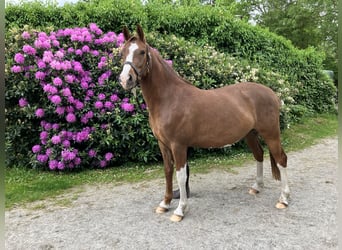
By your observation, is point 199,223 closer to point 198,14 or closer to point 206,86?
point 206,86

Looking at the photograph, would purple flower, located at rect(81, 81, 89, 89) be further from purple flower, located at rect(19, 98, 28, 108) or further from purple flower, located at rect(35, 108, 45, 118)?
purple flower, located at rect(19, 98, 28, 108)

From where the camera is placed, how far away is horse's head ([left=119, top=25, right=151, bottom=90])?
2.75 meters

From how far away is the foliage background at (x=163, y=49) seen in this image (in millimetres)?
5152

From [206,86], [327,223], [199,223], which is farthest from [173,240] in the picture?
[206,86]

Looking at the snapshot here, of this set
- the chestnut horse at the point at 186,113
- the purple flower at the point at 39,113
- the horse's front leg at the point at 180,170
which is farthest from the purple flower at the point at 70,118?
the horse's front leg at the point at 180,170

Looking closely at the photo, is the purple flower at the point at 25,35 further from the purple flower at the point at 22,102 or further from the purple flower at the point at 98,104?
the purple flower at the point at 98,104

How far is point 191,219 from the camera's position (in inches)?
130

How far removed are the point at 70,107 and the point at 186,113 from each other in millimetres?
2540

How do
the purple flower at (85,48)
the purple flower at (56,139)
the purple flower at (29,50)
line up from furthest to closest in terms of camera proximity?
the purple flower at (85,48)
the purple flower at (29,50)
the purple flower at (56,139)

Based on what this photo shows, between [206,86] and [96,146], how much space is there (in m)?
2.22

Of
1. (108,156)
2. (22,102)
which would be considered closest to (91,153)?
(108,156)

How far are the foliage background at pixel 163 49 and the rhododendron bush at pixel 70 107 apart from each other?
2 centimetres

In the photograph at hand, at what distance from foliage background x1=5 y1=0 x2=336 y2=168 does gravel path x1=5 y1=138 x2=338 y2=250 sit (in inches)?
52.4

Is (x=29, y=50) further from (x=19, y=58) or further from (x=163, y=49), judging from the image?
(x=163, y=49)
